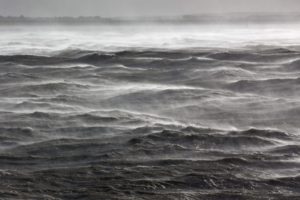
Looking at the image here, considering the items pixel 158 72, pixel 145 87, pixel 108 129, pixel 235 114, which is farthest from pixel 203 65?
pixel 108 129

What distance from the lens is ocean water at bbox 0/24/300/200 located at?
11344 millimetres

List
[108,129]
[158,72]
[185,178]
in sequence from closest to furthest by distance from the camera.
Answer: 1. [185,178]
2. [108,129]
3. [158,72]

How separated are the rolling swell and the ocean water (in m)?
0.03

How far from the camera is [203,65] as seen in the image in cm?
3731

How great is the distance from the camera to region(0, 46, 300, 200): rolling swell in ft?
37.2

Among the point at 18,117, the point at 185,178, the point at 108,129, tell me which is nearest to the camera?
the point at 185,178

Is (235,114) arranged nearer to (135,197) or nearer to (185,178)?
(185,178)

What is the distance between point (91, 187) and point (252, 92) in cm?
1490

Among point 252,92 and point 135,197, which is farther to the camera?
point 252,92

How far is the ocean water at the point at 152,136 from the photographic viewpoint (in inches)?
447

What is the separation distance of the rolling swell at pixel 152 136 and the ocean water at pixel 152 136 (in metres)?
0.03

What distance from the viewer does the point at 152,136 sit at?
1576 centimetres

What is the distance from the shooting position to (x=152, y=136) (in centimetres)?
1576

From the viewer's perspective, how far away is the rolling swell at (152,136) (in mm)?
11352
